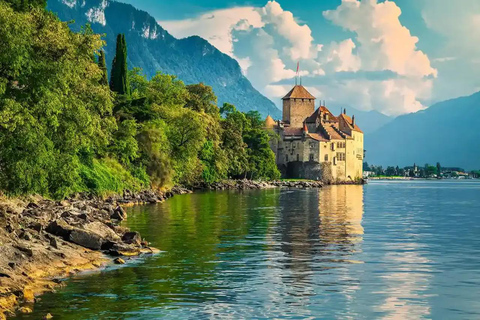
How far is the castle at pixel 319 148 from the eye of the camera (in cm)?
16288

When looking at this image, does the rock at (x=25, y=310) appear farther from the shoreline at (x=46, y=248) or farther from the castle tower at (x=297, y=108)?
the castle tower at (x=297, y=108)

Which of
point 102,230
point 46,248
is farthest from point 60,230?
point 46,248

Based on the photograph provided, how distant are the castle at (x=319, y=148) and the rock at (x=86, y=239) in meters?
135

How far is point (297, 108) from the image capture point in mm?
181875

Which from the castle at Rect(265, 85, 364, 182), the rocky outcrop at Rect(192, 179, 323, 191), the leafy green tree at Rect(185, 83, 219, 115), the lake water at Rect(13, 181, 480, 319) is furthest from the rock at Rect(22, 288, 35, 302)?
the castle at Rect(265, 85, 364, 182)

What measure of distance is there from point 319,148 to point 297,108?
2232 centimetres

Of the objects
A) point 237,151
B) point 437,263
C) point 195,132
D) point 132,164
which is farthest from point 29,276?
point 237,151

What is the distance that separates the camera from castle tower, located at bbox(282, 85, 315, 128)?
181500 mm

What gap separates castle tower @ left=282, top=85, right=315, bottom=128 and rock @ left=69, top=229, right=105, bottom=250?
15322 centimetres

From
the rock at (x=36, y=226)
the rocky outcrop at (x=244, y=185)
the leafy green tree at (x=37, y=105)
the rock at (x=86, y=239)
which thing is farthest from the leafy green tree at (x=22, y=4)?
the rocky outcrop at (x=244, y=185)

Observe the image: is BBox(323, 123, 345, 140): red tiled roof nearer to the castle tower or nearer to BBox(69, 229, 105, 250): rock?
the castle tower

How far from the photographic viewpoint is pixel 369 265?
27.8 m

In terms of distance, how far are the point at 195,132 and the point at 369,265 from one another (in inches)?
2350

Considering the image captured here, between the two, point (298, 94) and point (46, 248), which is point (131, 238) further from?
point (298, 94)
